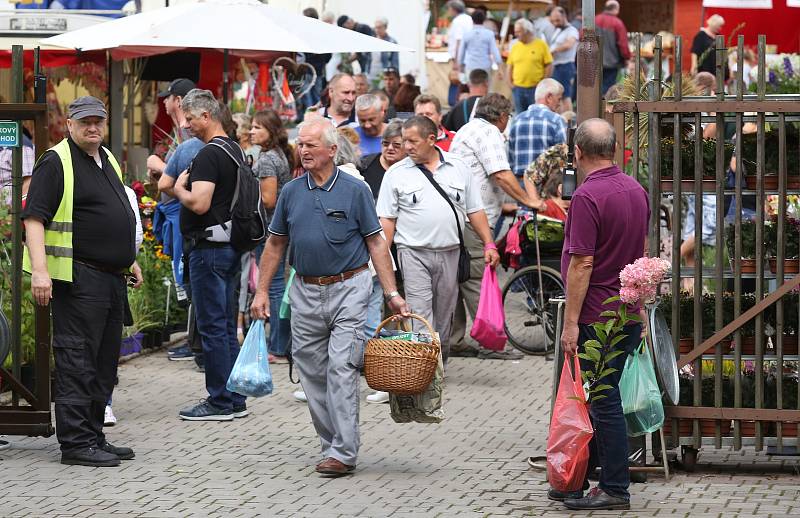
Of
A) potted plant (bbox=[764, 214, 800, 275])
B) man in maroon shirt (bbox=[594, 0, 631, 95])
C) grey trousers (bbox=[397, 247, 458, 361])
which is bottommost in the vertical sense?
grey trousers (bbox=[397, 247, 458, 361])

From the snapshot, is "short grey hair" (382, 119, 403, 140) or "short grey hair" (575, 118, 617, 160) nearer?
"short grey hair" (575, 118, 617, 160)

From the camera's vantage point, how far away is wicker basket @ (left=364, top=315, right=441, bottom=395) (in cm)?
802

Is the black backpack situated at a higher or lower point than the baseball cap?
lower

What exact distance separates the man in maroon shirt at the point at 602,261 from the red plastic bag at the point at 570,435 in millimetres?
102

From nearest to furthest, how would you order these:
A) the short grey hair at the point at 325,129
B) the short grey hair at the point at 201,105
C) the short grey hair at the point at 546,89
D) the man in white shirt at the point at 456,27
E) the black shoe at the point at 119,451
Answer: the short grey hair at the point at 325,129 < the black shoe at the point at 119,451 < the short grey hair at the point at 201,105 < the short grey hair at the point at 546,89 < the man in white shirt at the point at 456,27

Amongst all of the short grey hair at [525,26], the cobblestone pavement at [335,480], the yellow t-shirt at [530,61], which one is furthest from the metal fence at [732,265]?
the short grey hair at [525,26]

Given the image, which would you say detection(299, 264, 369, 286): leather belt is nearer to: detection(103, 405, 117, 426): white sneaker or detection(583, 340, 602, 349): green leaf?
detection(583, 340, 602, 349): green leaf

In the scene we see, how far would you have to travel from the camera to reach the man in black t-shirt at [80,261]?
8.22 metres

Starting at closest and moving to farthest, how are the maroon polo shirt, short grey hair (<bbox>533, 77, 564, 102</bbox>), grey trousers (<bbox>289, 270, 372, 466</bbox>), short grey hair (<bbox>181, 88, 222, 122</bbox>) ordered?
1. the maroon polo shirt
2. grey trousers (<bbox>289, 270, 372, 466</bbox>)
3. short grey hair (<bbox>181, 88, 222, 122</bbox>)
4. short grey hair (<bbox>533, 77, 564, 102</bbox>)

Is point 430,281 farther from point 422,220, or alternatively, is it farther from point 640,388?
point 640,388

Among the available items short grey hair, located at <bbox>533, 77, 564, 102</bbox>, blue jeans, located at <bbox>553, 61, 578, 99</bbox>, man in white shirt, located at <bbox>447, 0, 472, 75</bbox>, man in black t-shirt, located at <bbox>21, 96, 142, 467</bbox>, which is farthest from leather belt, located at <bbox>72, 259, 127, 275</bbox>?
blue jeans, located at <bbox>553, 61, 578, 99</bbox>

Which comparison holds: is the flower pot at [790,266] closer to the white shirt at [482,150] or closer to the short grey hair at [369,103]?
the white shirt at [482,150]

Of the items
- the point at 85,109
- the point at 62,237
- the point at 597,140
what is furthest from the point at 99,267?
the point at 597,140

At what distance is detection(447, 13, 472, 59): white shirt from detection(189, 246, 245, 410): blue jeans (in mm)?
15819
